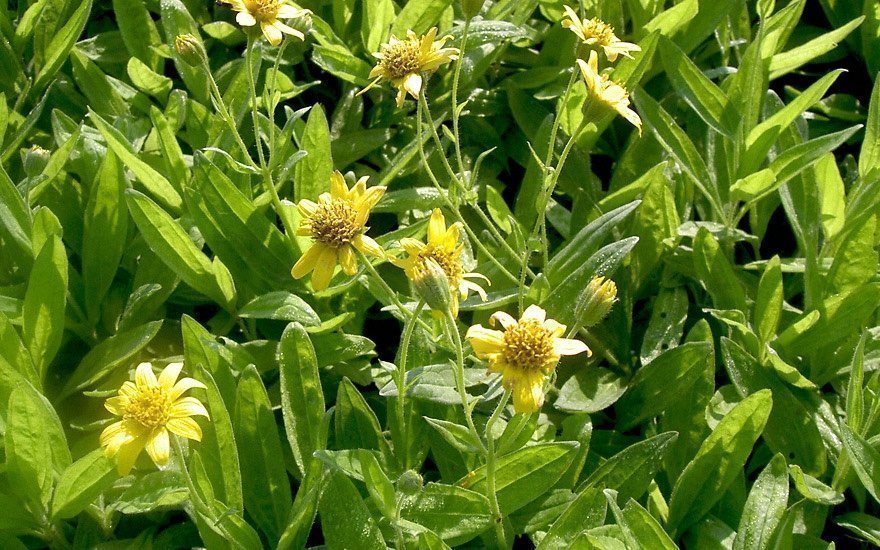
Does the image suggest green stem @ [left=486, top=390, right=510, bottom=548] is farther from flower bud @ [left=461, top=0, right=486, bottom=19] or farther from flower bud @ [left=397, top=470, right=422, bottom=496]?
flower bud @ [left=461, top=0, right=486, bottom=19]

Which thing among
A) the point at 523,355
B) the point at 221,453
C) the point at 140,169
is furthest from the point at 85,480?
the point at 523,355

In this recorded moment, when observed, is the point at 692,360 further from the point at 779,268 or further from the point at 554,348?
the point at 554,348

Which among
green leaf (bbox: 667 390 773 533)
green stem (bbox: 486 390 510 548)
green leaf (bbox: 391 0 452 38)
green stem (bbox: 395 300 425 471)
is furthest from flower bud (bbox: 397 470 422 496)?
green leaf (bbox: 391 0 452 38)

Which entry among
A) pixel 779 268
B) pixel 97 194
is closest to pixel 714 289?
pixel 779 268

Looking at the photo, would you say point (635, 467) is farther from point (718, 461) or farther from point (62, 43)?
point (62, 43)

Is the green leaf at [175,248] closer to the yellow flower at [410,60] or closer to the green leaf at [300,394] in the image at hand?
the green leaf at [300,394]

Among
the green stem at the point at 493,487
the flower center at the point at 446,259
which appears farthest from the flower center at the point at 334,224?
the green stem at the point at 493,487
